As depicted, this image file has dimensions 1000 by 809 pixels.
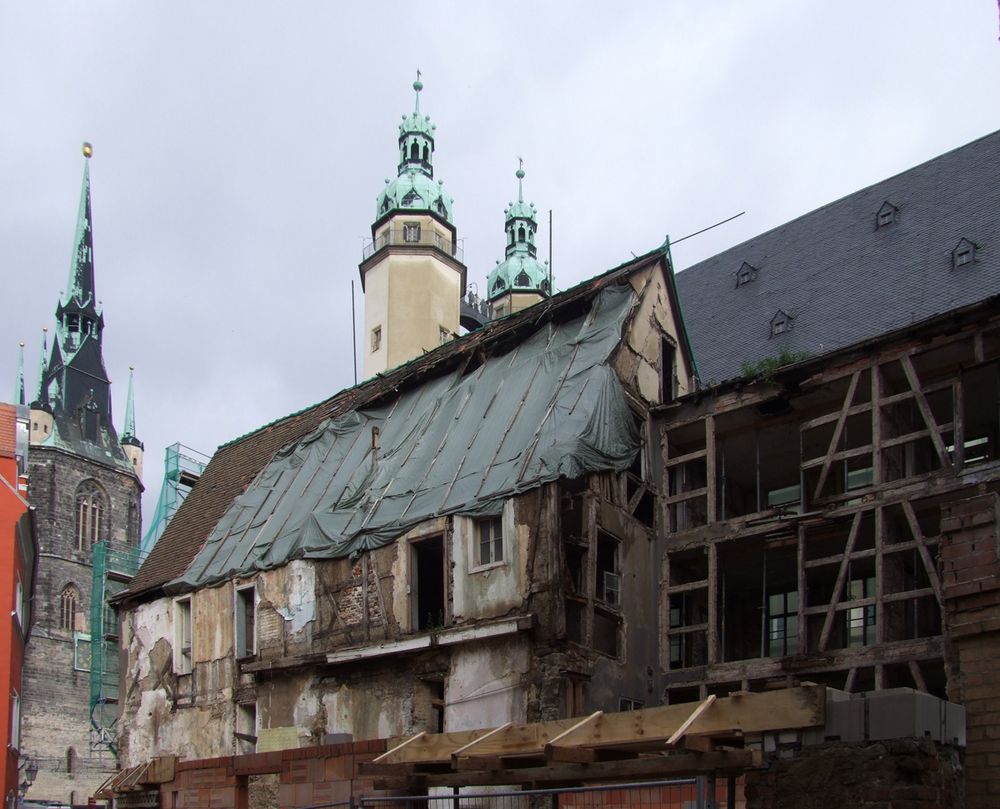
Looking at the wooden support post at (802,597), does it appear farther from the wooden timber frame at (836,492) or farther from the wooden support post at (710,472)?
the wooden support post at (710,472)

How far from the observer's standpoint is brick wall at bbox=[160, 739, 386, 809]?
15.9 meters

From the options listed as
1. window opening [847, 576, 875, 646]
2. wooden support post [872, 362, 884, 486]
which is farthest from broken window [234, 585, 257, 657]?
wooden support post [872, 362, 884, 486]

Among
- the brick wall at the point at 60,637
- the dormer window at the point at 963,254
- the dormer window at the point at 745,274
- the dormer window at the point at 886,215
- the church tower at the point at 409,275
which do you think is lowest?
the brick wall at the point at 60,637

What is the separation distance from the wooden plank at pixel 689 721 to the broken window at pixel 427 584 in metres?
10.4

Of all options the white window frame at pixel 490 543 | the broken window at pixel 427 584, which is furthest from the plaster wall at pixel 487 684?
the white window frame at pixel 490 543

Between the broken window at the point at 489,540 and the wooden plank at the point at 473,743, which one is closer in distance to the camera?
the wooden plank at the point at 473,743

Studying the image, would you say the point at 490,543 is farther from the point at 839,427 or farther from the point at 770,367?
the point at 839,427

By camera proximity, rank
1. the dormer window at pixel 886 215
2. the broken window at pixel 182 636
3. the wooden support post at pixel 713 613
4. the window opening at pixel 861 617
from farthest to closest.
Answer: the dormer window at pixel 886 215
the broken window at pixel 182 636
the window opening at pixel 861 617
the wooden support post at pixel 713 613

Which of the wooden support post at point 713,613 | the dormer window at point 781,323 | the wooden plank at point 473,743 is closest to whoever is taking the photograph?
the wooden plank at point 473,743

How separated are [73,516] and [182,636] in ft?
215

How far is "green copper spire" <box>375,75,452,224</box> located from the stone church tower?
38756 mm

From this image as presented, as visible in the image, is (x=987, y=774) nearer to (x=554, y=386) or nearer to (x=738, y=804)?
(x=738, y=804)

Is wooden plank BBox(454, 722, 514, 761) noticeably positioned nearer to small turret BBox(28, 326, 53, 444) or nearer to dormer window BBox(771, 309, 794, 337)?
dormer window BBox(771, 309, 794, 337)

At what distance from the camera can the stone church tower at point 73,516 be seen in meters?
78.9
